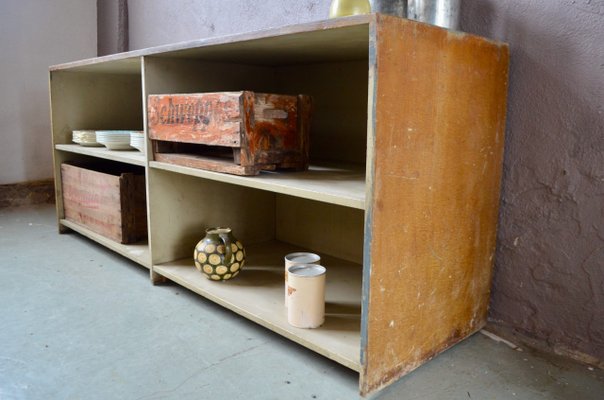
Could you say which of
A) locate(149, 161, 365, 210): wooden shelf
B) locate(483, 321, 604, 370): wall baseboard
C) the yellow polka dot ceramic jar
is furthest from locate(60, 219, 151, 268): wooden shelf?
locate(483, 321, 604, 370): wall baseboard

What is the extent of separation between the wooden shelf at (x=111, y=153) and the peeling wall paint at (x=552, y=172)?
4.45 ft

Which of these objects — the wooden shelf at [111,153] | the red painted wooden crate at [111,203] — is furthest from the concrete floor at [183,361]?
the wooden shelf at [111,153]

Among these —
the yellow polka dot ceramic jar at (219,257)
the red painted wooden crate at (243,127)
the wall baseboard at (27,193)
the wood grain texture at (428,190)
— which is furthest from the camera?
the wall baseboard at (27,193)

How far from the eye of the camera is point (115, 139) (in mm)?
2375

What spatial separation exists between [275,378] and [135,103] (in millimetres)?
2123

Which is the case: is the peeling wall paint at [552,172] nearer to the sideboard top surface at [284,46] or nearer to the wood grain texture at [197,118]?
the sideboard top surface at [284,46]

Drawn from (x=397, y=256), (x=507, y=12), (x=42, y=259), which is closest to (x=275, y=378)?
(x=397, y=256)

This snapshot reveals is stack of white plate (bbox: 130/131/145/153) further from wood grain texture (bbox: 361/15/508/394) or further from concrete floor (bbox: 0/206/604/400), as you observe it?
wood grain texture (bbox: 361/15/508/394)

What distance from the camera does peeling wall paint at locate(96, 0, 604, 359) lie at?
4.34 ft

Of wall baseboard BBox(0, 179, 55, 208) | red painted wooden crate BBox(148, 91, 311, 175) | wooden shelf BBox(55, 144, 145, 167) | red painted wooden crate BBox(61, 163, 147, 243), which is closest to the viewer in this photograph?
red painted wooden crate BBox(148, 91, 311, 175)

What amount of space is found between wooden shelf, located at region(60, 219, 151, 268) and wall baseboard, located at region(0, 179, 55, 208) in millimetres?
1134

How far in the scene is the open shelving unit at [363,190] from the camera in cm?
115

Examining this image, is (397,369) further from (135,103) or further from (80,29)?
(80,29)

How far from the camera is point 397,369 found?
1272mm
